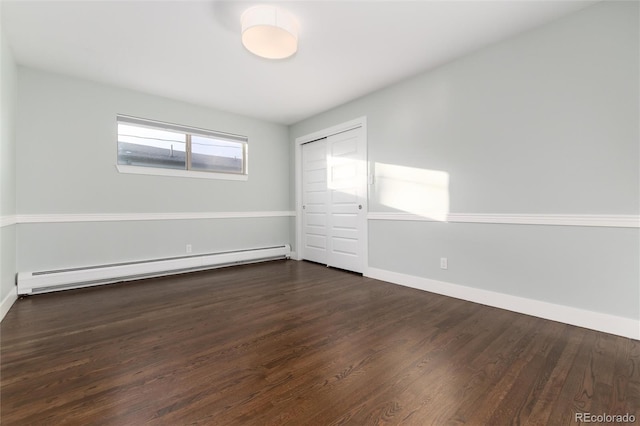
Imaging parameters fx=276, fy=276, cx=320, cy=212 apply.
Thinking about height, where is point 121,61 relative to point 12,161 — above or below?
above

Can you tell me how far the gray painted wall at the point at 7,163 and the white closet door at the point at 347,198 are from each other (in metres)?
3.61

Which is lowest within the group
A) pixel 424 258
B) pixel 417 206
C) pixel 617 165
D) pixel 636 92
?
pixel 424 258

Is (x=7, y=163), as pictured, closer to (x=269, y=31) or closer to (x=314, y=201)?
(x=269, y=31)

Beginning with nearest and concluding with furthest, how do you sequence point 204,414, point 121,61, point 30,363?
point 204,414 → point 30,363 → point 121,61

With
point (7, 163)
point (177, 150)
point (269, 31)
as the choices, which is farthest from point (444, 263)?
point (7, 163)

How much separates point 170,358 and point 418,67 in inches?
139

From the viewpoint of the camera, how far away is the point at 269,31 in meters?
2.21

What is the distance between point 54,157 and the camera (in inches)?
127

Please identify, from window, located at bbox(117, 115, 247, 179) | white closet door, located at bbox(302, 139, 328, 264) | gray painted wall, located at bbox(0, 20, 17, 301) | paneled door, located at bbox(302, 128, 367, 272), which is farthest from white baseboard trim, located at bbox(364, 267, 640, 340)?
gray painted wall, located at bbox(0, 20, 17, 301)

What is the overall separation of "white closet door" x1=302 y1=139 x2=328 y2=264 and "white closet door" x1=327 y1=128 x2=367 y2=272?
0.52ft

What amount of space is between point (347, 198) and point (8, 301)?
387 centimetres

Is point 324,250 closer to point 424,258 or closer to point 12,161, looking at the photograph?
point 424,258

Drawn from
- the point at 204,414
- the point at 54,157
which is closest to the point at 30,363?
the point at 204,414

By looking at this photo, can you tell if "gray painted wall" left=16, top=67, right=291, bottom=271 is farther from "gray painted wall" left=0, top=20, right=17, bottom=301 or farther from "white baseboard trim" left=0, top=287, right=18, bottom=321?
"white baseboard trim" left=0, top=287, right=18, bottom=321
